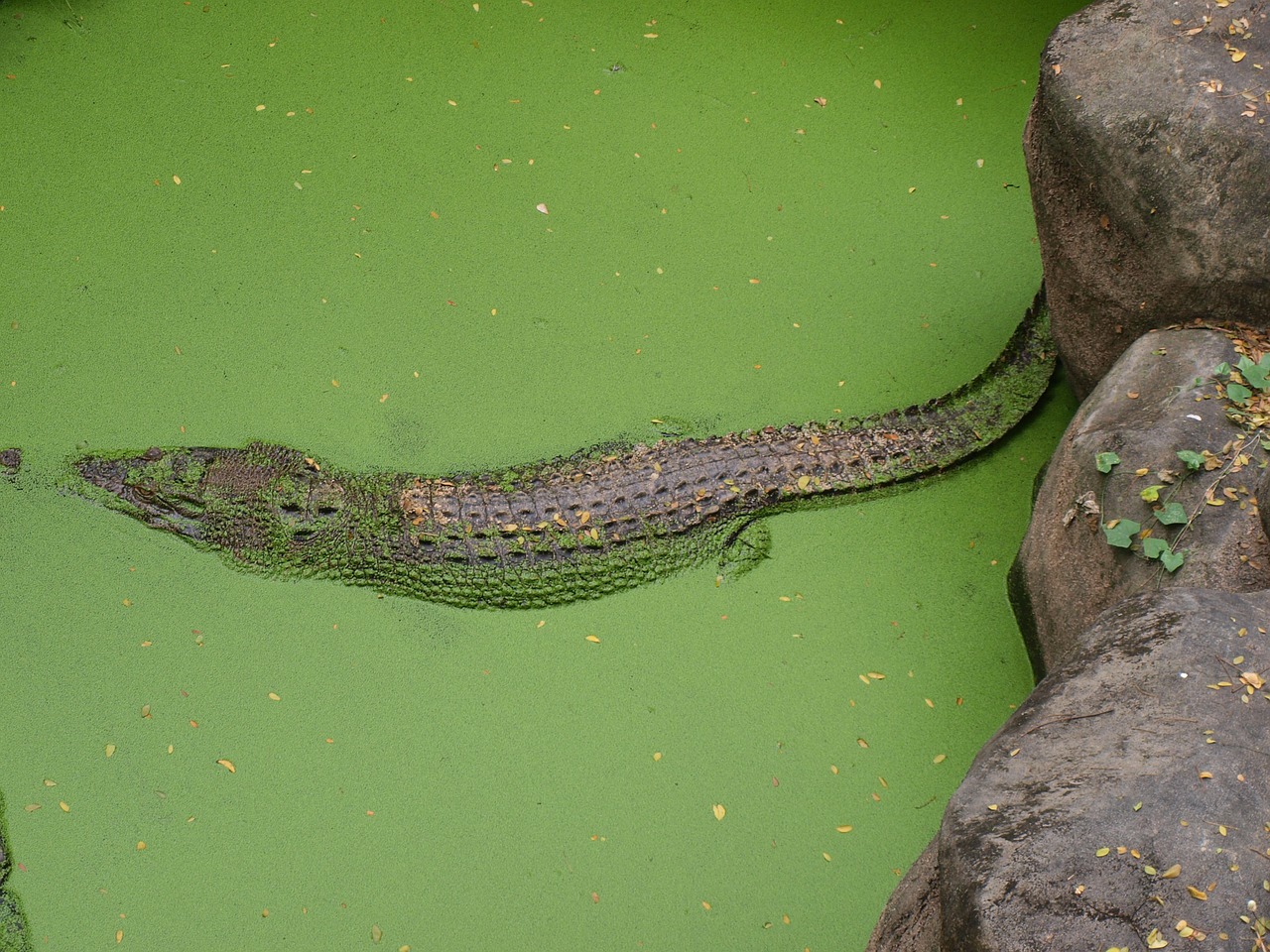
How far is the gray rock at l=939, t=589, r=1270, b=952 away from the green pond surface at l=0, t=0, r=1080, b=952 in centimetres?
80

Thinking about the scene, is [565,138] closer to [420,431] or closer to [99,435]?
[420,431]

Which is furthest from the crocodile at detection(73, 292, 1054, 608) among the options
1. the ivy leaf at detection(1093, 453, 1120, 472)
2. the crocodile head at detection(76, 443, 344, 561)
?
the ivy leaf at detection(1093, 453, 1120, 472)

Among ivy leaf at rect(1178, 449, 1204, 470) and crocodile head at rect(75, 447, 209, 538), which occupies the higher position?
crocodile head at rect(75, 447, 209, 538)

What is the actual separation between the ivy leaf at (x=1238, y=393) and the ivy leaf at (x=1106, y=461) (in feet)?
0.89

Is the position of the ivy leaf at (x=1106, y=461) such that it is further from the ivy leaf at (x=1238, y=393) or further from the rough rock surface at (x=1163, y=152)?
the rough rock surface at (x=1163, y=152)


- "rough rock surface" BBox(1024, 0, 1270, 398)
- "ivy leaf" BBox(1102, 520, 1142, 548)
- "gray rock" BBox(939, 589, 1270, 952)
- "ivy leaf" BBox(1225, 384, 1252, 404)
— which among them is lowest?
"gray rock" BBox(939, 589, 1270, 952)

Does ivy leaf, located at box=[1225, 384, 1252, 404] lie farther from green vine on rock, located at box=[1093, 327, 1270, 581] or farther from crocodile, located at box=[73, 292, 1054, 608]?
crocodile, located at box=[73, 292, 1054, 608]

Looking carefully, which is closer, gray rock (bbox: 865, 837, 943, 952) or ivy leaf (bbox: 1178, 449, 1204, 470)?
gray rock (bbox: 865, 837, 943, 952)

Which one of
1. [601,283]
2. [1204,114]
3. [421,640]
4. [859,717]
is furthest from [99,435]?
[1204,114]

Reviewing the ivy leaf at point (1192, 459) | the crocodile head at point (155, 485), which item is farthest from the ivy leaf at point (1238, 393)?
the crocodile head at point (155, 485)

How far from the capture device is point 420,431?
305 centimetres

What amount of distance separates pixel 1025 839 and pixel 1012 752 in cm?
20

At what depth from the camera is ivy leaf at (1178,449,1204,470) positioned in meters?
2.25

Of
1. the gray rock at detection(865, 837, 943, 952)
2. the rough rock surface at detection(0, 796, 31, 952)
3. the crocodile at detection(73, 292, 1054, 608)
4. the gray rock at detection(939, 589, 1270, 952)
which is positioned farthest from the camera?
the crocodile at detection(73, 292, 1054, 608)
